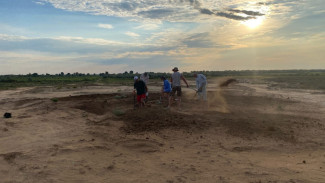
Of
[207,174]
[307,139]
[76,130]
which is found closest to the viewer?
[207,174]

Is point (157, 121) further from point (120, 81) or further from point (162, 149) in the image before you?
point (120, 81)

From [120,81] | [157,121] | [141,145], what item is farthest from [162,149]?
[120,81]

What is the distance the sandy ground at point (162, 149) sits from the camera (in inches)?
207

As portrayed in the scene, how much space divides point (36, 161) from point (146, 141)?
111 inches

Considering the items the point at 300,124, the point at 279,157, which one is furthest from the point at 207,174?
the point at 300,124

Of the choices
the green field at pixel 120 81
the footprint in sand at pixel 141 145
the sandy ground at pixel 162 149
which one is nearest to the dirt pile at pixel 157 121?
the sandy ground at pixel 162 149

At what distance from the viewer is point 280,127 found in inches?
355

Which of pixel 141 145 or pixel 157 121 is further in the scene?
pixel 157 121

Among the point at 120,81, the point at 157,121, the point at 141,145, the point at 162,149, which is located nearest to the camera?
the point at 162,149

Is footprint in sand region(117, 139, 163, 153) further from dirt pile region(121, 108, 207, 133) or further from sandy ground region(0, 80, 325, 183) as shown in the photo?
dirt pile region(121, 108, 207, 133)

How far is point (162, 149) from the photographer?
22.6 ft

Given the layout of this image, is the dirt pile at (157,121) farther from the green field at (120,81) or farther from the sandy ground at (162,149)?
the green field at (120,81)

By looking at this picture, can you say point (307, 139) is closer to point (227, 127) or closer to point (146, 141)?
point (227, 127)

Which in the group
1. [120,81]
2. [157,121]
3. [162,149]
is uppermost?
[120,81]
